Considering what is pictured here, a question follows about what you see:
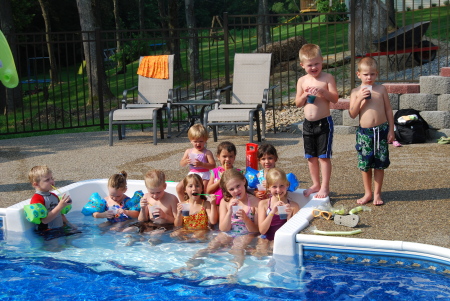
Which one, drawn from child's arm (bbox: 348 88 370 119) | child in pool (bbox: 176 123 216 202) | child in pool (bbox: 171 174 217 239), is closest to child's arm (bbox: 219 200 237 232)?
child in pool (bbox: 171 174 217 239)

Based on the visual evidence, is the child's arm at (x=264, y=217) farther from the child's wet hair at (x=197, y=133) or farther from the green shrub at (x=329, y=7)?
the green shrub at (x=329, y=7)

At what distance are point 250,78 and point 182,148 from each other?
6.40 ft

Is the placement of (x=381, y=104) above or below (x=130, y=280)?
above

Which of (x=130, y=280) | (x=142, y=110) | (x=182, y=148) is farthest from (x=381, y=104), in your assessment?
(x=142, y=110)

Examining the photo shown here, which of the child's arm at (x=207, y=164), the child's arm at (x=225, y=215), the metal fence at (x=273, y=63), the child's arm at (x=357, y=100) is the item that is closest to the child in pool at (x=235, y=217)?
the child's arm at (x=225, y=215)

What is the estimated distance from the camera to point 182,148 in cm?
870

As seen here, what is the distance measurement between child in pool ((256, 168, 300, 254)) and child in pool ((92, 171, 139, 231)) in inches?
53.5

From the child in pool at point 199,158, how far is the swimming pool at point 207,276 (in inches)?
35.4

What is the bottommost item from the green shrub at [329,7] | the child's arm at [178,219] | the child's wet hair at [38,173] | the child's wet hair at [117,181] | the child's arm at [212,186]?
the child's arm at [178,219]

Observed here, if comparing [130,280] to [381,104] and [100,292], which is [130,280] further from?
[381,104]

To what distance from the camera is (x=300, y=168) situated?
23.4 ft

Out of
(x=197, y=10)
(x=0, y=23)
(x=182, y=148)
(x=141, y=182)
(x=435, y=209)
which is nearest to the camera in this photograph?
(x=435, y=209)

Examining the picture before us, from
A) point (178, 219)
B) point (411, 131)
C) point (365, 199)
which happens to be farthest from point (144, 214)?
point (411, 131)

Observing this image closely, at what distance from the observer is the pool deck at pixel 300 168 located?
15.2 feet
